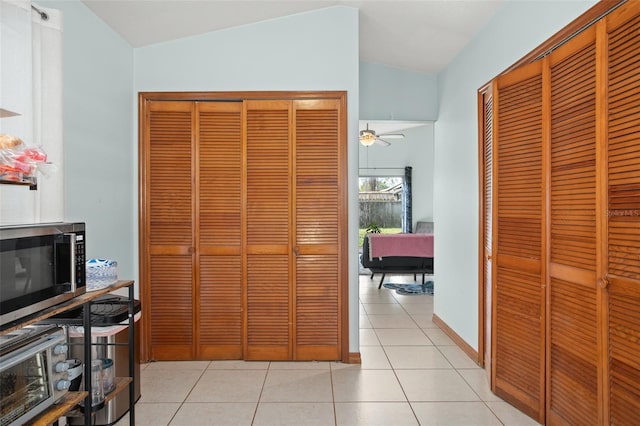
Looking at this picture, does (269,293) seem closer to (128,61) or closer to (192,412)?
(192,412)

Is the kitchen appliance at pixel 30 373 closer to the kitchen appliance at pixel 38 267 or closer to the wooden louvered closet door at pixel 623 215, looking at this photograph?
the kitchen appliance at pixel 38 267

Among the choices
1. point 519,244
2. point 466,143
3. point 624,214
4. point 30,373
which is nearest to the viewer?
point 30,373

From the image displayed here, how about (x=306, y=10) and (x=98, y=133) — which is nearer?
(x=98, y=133)

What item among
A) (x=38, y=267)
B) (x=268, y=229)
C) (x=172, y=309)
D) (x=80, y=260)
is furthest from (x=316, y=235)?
(x=38, y=267)

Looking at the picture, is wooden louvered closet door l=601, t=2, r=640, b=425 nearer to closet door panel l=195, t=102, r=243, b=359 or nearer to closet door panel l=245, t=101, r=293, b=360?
closet door panel l=245, t=101, r=293, b=360

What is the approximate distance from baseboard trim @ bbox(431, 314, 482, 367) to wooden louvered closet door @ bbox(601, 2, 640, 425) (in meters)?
1.47

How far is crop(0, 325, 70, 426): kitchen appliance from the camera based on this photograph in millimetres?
1345

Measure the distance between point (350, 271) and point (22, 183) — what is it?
7.27 ft

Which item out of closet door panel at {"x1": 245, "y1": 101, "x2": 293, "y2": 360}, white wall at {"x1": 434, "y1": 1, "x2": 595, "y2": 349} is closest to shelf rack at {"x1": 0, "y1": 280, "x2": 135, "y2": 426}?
closet door panel at {"x1": 245, "y1": 101, "x2": 293, "y2": 360}

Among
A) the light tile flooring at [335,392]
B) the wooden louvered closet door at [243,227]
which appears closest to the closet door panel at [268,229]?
the wooden louvered closet door at [243,227]

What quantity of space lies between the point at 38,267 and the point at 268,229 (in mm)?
1754

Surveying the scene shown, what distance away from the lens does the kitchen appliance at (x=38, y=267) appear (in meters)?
1.35

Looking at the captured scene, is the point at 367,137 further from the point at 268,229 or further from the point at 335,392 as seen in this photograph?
the point at 335,392

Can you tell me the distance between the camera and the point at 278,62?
10.2ft
